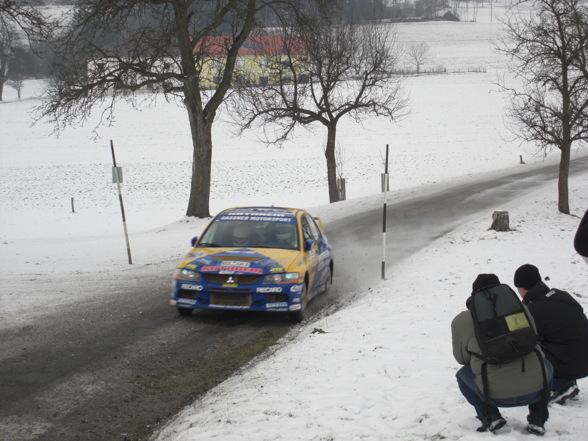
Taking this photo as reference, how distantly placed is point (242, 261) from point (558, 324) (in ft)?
17.7

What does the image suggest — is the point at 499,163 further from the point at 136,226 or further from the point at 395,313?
the point at 395,313

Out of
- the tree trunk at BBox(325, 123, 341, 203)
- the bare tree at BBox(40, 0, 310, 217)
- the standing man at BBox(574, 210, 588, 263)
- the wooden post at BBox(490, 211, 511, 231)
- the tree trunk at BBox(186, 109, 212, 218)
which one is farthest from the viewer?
the tree trunk at BBox(325, 123, 341, 203)

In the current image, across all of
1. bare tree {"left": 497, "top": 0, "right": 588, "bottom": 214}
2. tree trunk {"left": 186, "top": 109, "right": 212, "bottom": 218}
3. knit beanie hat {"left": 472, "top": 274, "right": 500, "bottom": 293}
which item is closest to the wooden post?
bare tree {"left": 497, "top": 0, "right": 588, "bottom": 214}

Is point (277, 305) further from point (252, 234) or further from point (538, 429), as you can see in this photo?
point (538, 429)

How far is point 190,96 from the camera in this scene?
73.2ft

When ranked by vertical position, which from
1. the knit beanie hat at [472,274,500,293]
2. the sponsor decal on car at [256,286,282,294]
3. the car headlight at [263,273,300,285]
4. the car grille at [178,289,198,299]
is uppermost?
the knit beanie hat at [472,274,500,293]

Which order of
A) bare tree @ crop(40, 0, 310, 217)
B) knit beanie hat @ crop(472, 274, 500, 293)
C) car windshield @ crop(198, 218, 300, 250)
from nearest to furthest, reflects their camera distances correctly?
1. knit beanie hat @ crop(472, 274, 500, 293)
2. car windshield @ crop(198, 218, 300, 250)
3. bare tree @ crop(40, 0, 310, 217)

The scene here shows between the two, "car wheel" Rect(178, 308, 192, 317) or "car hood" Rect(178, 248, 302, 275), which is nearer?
"car hood" Rect(178, 248, 302, 275)

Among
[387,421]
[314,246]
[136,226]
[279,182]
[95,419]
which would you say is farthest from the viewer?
[279,182]

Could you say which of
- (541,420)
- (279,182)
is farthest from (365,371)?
(279,182)

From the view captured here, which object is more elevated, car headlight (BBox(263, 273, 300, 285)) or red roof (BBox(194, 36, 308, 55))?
red roof (BBox(194, 36, 308, 55))

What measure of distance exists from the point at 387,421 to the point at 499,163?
151 feet

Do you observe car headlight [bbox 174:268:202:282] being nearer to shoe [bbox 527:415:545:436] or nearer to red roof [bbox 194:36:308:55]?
shoe [bbox 527:415:545:436]

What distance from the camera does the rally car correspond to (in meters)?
9.73
